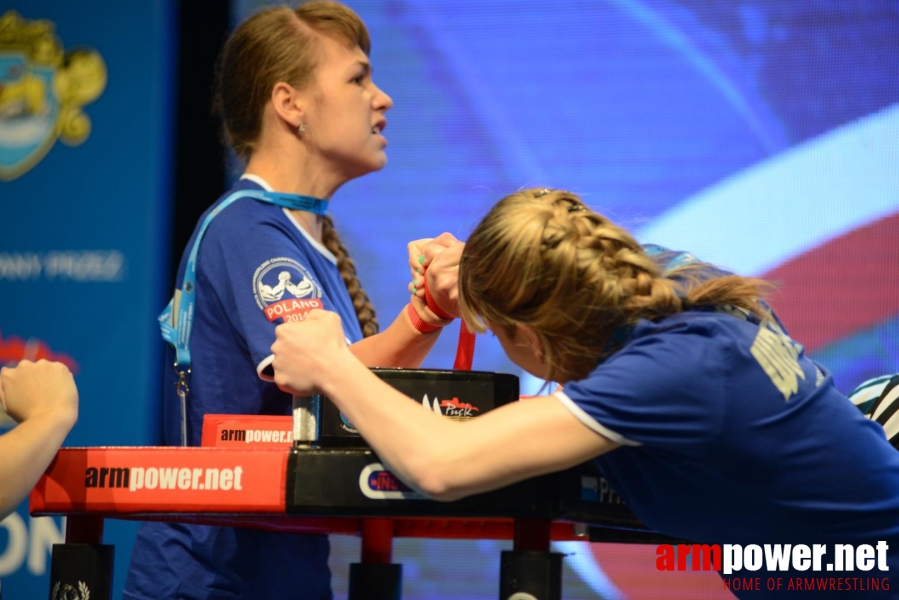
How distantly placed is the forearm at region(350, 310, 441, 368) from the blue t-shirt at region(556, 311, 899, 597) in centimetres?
67

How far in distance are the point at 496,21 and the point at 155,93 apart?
1.21 m

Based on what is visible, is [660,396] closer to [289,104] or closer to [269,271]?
[269,271]

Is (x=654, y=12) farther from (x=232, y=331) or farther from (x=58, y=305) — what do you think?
(x=58, y=305)

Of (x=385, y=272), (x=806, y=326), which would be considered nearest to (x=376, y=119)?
(x=385, y=272)

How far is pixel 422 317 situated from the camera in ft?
6.18

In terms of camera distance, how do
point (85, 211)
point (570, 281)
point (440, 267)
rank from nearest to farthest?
point (570, 281) → point (440, 267) → point (85, 211)

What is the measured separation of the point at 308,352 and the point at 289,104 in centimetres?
106

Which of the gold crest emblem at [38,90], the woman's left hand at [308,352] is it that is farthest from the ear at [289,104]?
the gold crest emblem at [38,90]

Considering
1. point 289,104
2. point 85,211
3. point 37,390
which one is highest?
point 85,211

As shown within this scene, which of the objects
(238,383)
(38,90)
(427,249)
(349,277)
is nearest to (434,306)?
(427,249)

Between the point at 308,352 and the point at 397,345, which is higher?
the point at 397,345

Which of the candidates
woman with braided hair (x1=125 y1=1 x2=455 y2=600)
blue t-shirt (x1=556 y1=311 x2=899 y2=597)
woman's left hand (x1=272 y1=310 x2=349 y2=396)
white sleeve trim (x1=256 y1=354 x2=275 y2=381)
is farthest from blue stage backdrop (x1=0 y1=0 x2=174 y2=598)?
blue t-shirt (x1=556 y1=311 x2=899 y2=597)

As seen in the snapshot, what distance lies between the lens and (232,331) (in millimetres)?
1928

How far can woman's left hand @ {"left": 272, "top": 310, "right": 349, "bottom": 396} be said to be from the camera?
1.33m
